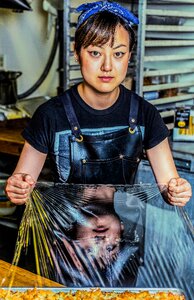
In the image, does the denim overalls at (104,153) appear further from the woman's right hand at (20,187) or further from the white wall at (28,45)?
the white wall at (28,45)

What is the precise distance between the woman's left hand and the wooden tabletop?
448 millimetres

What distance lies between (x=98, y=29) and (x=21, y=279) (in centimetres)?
82

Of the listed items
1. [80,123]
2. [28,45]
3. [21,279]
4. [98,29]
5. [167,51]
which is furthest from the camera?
[28,45]

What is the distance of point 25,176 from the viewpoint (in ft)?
5.25

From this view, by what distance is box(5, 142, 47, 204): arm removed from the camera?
1583mm

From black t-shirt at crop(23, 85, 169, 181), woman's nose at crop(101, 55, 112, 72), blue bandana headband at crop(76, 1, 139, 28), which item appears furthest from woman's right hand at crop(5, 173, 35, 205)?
blue bandana headband at crop(76, 1, 139, 28)

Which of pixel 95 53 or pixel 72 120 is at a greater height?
pixel 95 53

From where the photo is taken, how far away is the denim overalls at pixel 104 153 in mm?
1772

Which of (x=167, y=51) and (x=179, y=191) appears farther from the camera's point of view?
(x=167, y=51)

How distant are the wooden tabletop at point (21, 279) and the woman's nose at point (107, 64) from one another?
0.68 m

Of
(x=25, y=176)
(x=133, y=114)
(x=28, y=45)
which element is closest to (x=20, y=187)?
(x=25, y=176)

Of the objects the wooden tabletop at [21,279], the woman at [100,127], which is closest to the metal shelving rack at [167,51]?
the woman at [100,127]

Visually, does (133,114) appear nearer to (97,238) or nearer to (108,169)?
(108,169)

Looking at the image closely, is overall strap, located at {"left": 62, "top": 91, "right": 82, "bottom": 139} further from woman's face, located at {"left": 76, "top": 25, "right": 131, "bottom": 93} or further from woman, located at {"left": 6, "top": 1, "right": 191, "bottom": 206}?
woman's face, located at {"left": 76, "top": 25, "right": 131, "bottom": 93}
